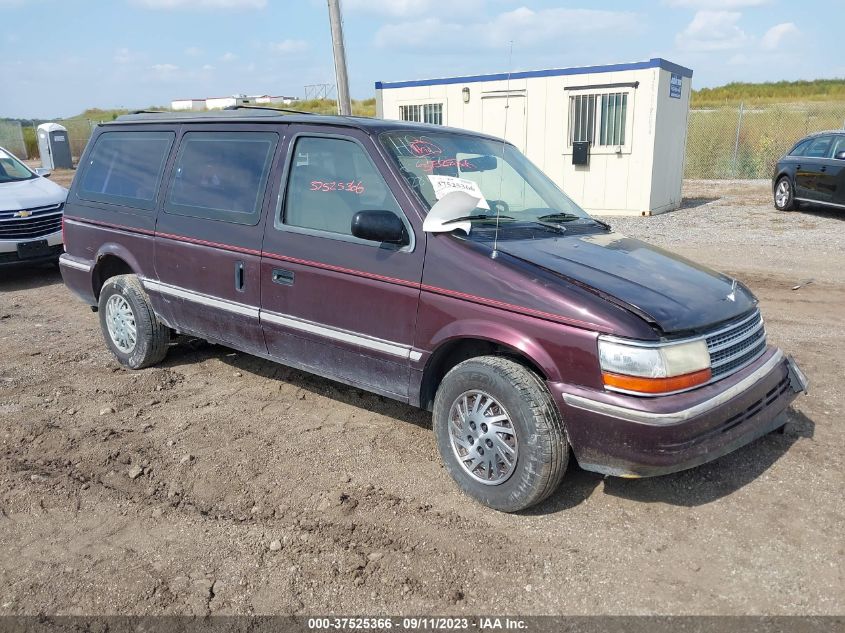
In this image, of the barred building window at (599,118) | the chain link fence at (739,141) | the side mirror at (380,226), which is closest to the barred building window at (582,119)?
the barred building window at (599,118)

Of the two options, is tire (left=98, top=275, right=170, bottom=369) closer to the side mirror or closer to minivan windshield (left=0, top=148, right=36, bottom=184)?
the side mirror

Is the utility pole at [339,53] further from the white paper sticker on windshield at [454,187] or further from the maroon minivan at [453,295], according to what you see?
the white paper sticker on windshield at [454,187]

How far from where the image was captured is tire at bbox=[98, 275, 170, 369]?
17.7 ft

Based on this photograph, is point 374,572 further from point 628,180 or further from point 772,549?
point 628,180

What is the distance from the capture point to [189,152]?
16.6 feet

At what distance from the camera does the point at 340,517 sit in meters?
3.48

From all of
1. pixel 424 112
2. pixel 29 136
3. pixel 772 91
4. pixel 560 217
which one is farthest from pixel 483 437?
pixel 772 91

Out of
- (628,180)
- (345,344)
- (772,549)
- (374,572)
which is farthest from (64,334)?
(628,180)

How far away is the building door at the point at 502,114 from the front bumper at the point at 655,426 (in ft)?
42.4

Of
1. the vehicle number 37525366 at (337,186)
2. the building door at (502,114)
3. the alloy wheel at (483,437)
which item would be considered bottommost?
the alloy wheel at (483,437)

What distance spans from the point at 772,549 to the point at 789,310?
4.59 m

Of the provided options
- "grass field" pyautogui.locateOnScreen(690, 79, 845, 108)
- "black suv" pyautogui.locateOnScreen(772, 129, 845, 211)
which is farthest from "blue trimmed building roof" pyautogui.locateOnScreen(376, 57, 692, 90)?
"grass field" pyautogui.locateOnScreen(690, 79, 845, 108)

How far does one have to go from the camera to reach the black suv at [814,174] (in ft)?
41.9

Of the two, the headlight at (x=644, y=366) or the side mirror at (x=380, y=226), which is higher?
the side mirror at (x=380, y=226)
